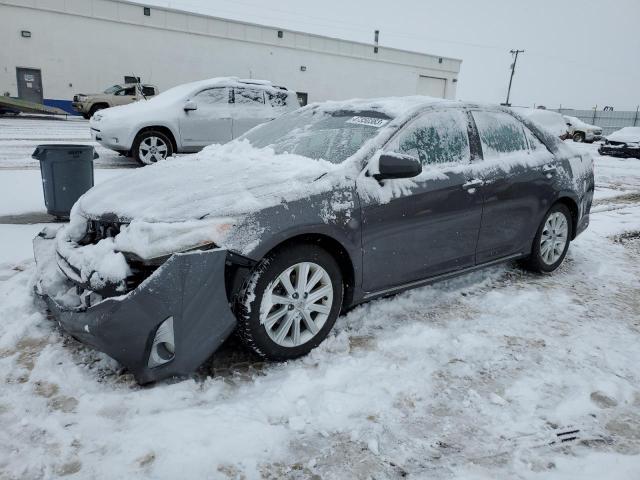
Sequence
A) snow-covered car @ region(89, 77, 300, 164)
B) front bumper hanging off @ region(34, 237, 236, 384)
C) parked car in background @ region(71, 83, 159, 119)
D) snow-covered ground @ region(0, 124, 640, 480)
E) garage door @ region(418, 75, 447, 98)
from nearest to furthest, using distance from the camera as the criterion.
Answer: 1. snow-covered ground @ region(0, 124, 640, 480)
2. front bumper hanging off @ region(34, 237, 236, 384)
3. snow-covered car @ region(89, 77, 300, 164)
4. parked car in background @ region(71, 83, 159, 119)
5. garage door @ region(418, 75, 447, 98)

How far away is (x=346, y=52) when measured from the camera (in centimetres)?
3434

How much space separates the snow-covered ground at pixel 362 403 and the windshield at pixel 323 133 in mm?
1181

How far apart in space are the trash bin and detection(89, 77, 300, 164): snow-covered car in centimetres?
356

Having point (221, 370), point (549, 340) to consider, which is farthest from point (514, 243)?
point (221, 370)

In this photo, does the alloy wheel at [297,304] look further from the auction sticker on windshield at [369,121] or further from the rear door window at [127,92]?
the rear door window at [127,92]

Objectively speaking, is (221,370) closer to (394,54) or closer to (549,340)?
(549,340)

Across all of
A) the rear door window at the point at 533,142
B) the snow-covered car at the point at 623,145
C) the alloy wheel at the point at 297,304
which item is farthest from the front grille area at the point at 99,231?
the snow-covered car at the point at 623,145

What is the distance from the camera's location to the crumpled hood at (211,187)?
2.58 meters

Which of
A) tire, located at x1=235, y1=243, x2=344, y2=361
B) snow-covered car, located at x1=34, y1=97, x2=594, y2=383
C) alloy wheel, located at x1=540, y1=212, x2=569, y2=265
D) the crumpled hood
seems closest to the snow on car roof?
snow-covered car, located at x1=34, y1=97, x2=594, y2=383

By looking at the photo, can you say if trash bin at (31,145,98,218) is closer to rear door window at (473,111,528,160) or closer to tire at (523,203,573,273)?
rear door window at (473,111,528,160)

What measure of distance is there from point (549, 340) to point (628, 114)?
3863cm

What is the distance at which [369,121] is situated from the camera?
3.43 meters

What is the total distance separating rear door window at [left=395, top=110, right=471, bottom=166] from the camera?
334cm

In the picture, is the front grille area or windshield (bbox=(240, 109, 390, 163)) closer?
the front grille area
